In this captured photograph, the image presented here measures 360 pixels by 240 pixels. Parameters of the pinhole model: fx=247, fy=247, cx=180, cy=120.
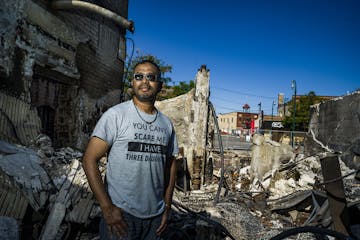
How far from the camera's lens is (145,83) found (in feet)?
Result: 5.92

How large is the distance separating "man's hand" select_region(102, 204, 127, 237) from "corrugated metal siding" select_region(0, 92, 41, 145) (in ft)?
12.4

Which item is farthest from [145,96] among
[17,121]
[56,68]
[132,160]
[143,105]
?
[56,68]

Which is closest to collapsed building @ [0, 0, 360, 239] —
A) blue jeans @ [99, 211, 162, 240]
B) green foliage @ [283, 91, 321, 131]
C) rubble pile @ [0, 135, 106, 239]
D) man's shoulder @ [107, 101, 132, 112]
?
rubble pile @ [0, 135, 106, 239]

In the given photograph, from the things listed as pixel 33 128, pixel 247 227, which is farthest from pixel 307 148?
pixel 33 128

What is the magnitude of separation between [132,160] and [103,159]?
4.61 metres

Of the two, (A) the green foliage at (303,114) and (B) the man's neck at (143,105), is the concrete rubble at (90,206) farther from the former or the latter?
(A) the green foliage at (303,114)

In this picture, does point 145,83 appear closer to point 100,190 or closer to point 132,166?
point 132,166

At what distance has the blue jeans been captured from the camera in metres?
1.58

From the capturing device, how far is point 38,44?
213 inches

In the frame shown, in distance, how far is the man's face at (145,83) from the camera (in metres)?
1.80

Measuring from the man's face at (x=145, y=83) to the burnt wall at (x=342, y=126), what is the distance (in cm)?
541

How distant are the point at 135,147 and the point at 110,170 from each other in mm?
228

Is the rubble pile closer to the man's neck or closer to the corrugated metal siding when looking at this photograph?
the corrugated metal siding

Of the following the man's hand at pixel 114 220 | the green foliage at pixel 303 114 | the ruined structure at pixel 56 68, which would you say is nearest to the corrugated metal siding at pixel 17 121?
the ruined structure at pixel 56 68
